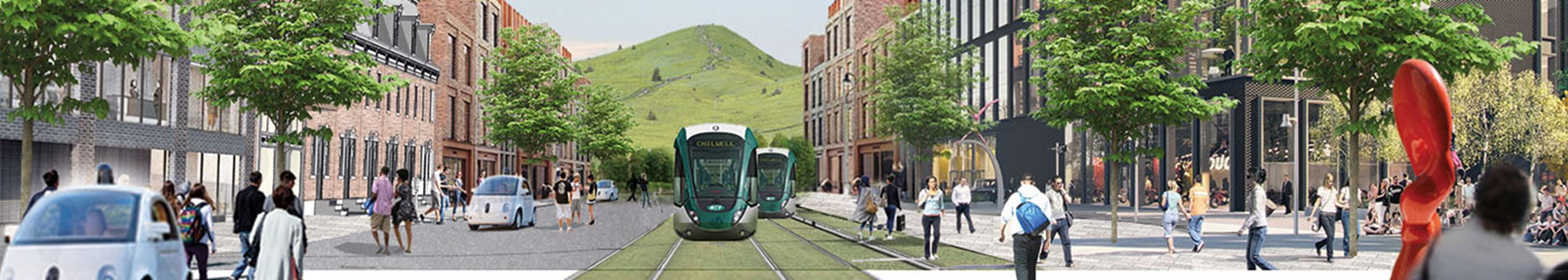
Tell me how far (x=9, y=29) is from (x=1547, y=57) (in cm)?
5548

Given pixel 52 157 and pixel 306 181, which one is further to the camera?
pixel 306 181

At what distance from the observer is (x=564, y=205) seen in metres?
25.8

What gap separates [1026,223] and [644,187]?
12413mm

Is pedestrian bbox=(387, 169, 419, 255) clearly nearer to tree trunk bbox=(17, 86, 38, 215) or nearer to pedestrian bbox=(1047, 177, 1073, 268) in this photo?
tree trunk bbox=(17, 86, 38, 215)

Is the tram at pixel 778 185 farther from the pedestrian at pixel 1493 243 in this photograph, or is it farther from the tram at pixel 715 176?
the pedestrian at pixel 1493 243

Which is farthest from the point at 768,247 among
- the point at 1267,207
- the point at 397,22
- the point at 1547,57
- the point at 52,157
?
the point at 1547,57

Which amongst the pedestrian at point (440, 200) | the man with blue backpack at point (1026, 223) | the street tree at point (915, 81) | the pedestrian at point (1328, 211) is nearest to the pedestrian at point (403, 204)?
the pedestrian at point (440, 200)

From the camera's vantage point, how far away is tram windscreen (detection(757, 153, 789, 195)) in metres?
26.8

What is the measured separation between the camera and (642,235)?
25703 millimetres

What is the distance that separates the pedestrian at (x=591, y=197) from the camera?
2619cm

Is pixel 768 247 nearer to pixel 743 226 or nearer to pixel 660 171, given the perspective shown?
pixel 660 171

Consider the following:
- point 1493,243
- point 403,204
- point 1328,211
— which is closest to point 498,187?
point 403,204

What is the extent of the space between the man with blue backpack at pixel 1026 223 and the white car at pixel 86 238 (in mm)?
9295

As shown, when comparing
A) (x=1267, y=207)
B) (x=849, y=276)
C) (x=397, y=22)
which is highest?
(x=397, y=22)
